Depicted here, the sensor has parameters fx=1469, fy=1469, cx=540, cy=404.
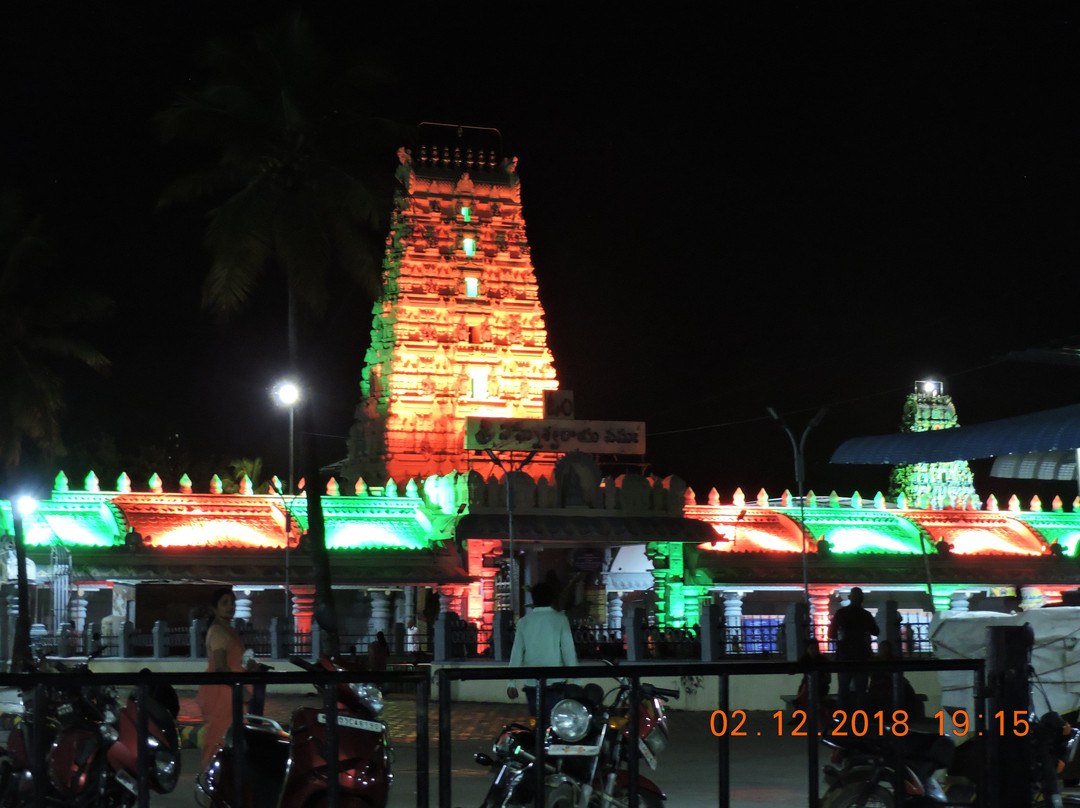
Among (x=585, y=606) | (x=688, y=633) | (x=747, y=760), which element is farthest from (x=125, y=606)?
(x=747, y=760)

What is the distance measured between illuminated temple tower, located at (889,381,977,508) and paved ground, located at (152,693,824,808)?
6301 cm

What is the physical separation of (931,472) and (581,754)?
79851 mm

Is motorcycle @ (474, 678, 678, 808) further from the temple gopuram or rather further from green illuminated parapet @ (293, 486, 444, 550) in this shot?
green illuminated parapet @ (293, 486, 444, 550)

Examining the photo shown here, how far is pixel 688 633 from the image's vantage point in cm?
2866

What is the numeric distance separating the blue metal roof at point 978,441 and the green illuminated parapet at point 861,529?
98.5ft

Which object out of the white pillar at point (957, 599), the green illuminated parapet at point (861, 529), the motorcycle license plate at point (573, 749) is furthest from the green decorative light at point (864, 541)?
the motorcycle license plate at point (573, 749)

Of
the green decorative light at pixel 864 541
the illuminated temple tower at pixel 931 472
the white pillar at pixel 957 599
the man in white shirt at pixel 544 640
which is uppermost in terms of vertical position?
the illuminated temple tower at pixel 931 472

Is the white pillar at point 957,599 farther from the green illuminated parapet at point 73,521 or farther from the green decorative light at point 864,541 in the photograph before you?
the green illuminated parapet at point 73,521

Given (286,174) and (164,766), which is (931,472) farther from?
(164,766)

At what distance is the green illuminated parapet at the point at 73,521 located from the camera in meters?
36.4

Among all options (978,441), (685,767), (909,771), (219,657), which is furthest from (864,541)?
(909,771)

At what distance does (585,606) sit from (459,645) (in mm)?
14532

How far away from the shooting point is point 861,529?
4550 cm

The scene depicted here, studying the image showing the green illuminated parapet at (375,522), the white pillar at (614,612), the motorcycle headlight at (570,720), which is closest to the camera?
the motorcycle headlight at (570,720)
